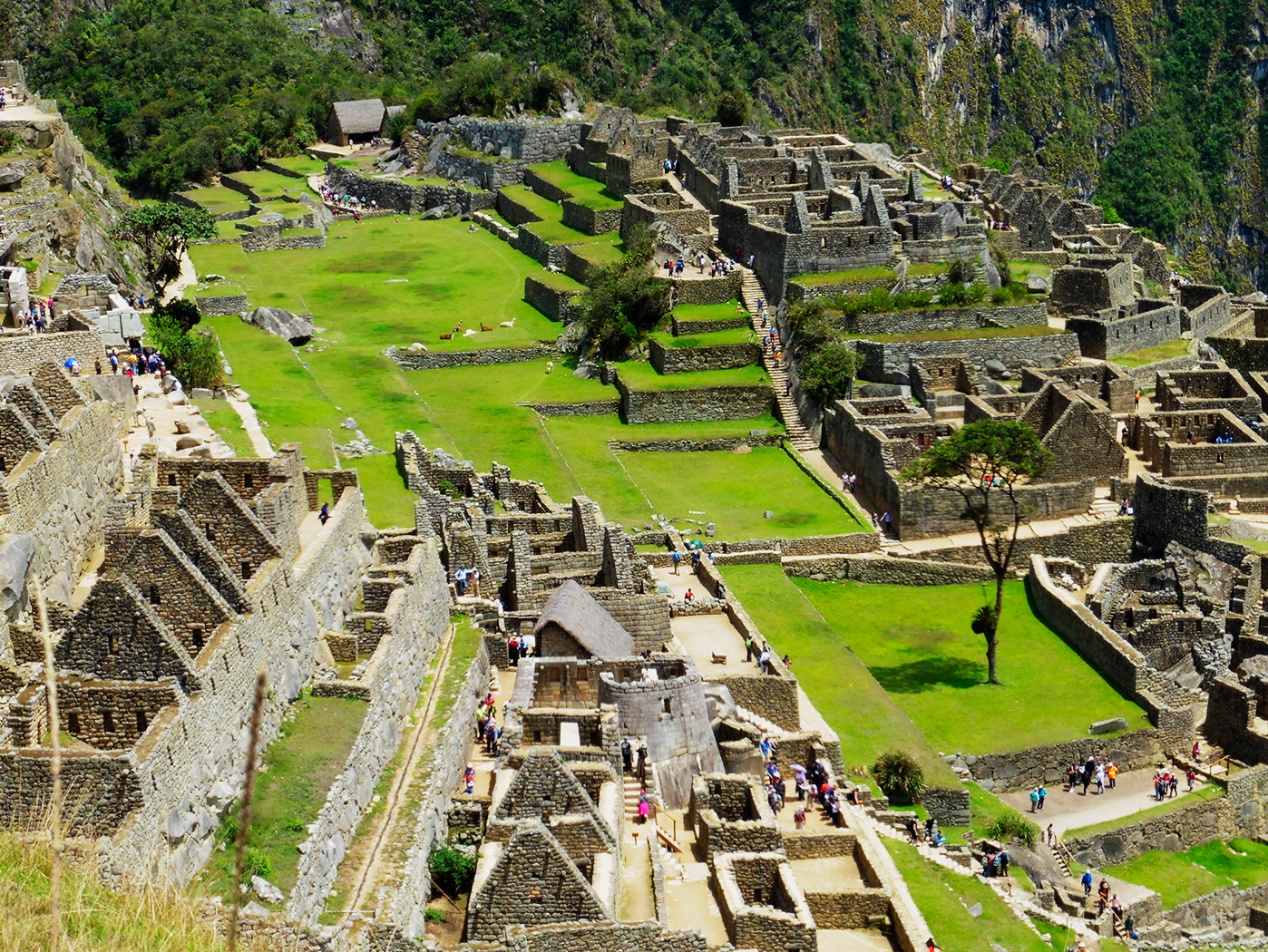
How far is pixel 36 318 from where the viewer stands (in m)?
39.1

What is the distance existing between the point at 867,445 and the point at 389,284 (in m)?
24.5

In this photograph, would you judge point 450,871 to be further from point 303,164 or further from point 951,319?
point 303,164

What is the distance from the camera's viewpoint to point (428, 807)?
2647 centimetres

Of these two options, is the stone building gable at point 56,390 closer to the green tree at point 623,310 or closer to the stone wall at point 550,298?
the green tree at point 623,310

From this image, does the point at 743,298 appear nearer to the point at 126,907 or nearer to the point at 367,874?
the point at 367,874

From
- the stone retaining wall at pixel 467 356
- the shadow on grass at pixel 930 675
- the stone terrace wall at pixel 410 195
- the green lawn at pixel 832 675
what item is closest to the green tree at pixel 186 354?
the stone retaining wall at pixel 467 356

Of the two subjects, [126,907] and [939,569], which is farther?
[939,569]

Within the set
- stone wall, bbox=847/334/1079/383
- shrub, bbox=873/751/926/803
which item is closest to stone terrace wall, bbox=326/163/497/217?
stone wall, bbox=847/334/1079/383

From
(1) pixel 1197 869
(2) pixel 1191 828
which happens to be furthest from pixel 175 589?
(2) pixel 1191 828

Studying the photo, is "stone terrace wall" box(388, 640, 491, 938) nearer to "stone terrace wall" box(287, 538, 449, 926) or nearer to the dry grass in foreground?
"stone terrace wall" box(287, 538, 449, 926)

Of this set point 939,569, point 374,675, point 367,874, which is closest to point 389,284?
point 939,569

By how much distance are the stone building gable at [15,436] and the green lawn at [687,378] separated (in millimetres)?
30496

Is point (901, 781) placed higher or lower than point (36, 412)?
lower

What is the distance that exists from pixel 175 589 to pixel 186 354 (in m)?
21.2
